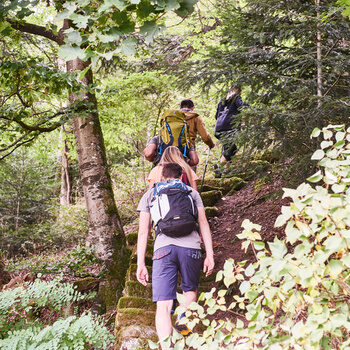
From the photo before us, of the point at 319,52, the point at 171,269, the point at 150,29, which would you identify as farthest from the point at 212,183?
the point at 150,29

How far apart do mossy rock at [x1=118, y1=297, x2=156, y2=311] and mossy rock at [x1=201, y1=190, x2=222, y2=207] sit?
13.8 ft

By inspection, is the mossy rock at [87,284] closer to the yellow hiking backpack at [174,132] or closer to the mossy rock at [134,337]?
the mossy rock at [134,337]

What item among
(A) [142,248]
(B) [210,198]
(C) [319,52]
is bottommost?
(A) [142,248]

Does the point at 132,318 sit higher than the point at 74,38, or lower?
lower

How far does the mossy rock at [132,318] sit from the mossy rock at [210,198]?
14.8 feet

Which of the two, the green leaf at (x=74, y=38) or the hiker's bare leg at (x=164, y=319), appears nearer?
the green leaf at (x=74, y=38)

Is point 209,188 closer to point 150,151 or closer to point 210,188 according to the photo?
point 210,188

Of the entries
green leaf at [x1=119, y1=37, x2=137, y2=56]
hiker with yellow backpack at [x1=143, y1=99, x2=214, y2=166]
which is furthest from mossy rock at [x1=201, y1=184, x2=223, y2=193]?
green leaf at [x1=119, y1=37, x2=137, y2=56]

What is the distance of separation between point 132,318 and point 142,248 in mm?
1126

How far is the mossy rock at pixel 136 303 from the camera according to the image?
442 cm

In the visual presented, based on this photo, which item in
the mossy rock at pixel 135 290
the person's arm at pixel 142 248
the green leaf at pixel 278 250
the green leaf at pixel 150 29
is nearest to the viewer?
the green leaf at pixel 278 250

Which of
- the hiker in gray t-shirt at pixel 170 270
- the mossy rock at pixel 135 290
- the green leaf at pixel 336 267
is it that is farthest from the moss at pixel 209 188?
the green leaf at pixel 336 267

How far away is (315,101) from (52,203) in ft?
33.0

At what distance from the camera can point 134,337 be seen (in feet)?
12.6
